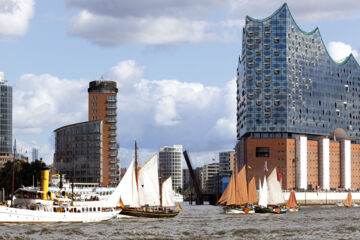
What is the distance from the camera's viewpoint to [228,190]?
171 meters

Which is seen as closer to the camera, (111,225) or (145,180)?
(111,225)

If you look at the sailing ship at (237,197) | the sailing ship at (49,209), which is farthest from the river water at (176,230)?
the sailing ship at (237,197)

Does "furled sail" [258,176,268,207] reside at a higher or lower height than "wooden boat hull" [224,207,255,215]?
higher

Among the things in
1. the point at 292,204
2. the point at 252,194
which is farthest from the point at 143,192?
the point at 292,204

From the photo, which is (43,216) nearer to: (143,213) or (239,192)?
(143,213)

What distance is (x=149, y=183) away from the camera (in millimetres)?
141000

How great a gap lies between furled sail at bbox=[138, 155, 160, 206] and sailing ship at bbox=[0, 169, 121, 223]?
669 centimetres

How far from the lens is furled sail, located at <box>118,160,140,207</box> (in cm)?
13612

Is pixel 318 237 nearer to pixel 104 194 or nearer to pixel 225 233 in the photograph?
pixel 225 233

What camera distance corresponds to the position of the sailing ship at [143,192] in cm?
13725

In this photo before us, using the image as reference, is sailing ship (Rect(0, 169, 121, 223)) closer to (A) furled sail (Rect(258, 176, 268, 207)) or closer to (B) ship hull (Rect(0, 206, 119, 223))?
(B) ship hull (Rect(0, 206, 119, 223))

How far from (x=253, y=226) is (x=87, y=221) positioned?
2983cm

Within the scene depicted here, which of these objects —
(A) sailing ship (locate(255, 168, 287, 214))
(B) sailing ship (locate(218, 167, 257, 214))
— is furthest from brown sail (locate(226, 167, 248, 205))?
(A) sailing ship (locate(255, 168, 287, 214))

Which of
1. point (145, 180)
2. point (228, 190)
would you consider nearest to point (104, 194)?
point (228, 190)
